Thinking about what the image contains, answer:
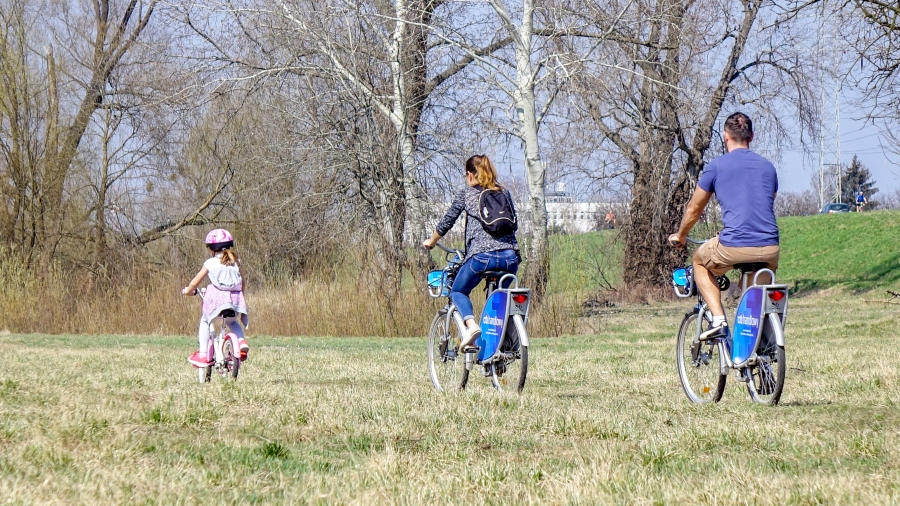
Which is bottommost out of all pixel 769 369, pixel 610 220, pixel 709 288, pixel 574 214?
pixel 769 369

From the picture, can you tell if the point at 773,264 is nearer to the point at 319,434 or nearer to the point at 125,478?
the point at 319,434

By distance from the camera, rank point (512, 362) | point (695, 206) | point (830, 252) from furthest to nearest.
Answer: point (830, 252) → point (512, 362) → point (695, 206)

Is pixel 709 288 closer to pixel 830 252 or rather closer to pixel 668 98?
pixel 668 98

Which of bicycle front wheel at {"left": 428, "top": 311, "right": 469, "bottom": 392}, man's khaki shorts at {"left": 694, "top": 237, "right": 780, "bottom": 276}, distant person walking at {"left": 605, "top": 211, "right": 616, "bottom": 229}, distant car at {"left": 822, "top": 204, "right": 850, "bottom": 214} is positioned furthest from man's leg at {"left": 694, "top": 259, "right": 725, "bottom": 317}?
distant car at {"left": 822, "top": 204, "right": 850, "bottom": 214}

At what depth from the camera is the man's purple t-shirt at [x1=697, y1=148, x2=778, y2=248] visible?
7770 mm

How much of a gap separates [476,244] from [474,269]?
201 mm

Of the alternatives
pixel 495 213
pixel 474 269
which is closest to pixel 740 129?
pixel 495 213

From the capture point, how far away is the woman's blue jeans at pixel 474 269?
895cm

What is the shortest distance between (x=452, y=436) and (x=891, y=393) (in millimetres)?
3940

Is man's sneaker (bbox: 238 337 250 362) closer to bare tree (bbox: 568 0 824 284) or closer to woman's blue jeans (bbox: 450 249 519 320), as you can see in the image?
woman's blue jeans (bbox: 450 249 519 320)

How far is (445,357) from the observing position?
9.53 m

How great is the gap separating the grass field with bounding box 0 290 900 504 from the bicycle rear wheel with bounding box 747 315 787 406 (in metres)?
0.16

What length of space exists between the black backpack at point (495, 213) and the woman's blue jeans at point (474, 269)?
6.8 inches

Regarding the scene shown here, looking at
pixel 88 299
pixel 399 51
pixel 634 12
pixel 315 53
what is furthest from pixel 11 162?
pixel 634 12
